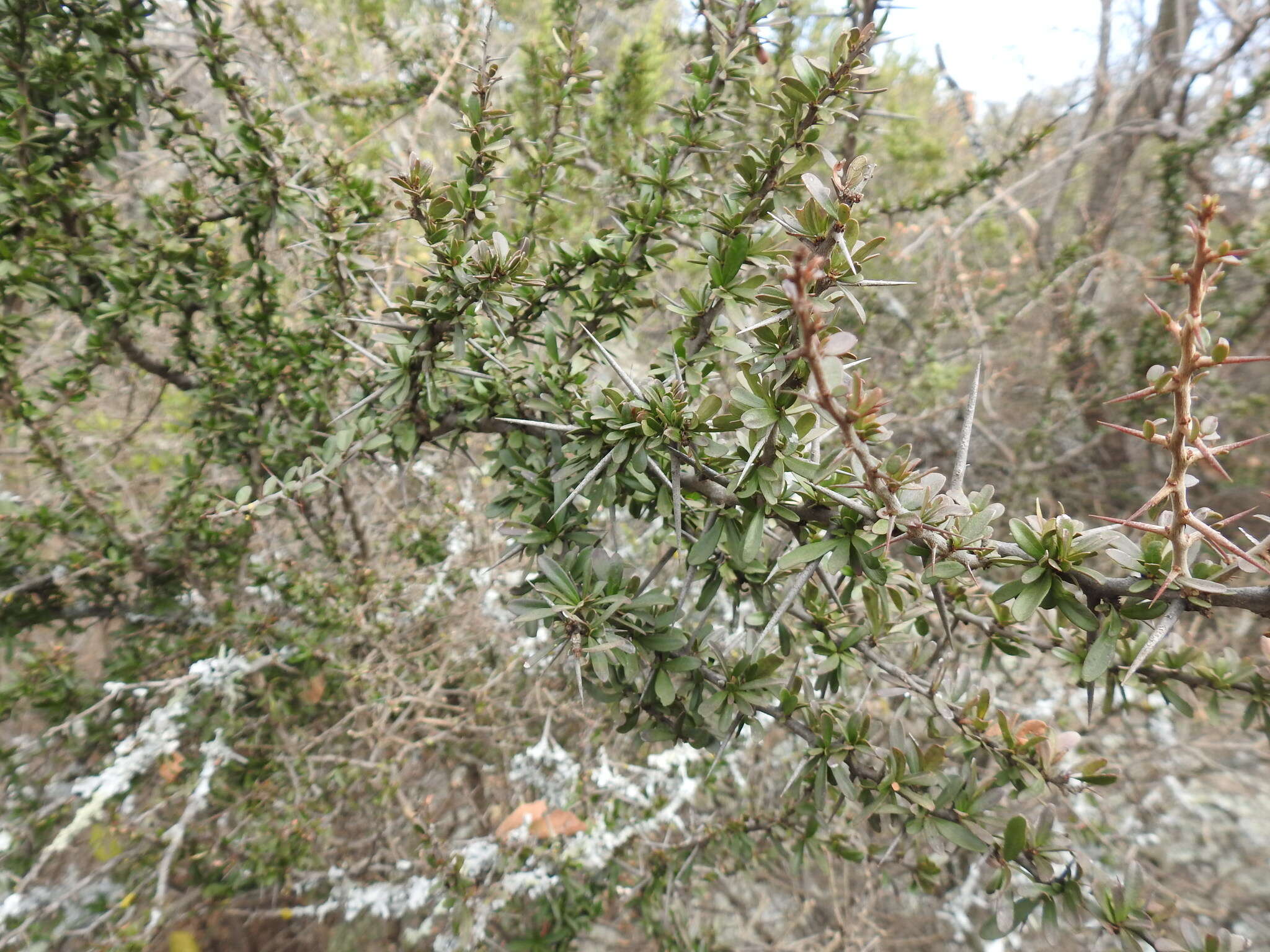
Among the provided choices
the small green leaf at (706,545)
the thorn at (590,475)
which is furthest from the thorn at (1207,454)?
the thorn at (590,475)

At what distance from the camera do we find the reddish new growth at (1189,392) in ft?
2.15

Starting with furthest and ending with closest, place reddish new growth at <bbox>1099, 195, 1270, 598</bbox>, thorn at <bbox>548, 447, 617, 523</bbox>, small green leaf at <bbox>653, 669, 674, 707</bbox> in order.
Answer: small green leaf at <bbox>653, 669, 674, 707</bbox>, thorn at <bbox>548, 447, 617, 523</bbox>, reddish new growth at <bbox>1099, 195, 1270, 598</bbox>

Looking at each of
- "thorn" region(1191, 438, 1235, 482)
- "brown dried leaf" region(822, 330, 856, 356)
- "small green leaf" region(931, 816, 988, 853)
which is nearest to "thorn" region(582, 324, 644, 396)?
"brown dried leaf" region(822, 330, 856, 356)

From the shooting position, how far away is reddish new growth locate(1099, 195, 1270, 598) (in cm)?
66

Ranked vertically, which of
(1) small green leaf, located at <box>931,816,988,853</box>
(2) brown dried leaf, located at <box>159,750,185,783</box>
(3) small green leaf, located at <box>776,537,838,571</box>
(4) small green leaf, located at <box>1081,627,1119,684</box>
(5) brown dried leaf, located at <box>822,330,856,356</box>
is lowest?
(2) brown dried leaf, located at <box>159,750,185,783</box>

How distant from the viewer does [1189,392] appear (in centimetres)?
71

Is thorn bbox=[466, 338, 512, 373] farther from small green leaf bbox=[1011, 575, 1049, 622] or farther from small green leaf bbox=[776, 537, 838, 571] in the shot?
small green leaf bbox=[1011, 575, 1049, 622]

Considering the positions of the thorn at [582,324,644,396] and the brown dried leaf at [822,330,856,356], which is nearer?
the brown dried leaf at [822,330,856,356]

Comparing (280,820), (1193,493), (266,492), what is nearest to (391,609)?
(280,820)

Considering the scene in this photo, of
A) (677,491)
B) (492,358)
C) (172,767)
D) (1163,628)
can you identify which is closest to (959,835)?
(1163,628)

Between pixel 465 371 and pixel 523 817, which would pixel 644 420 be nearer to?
pixel 465 371

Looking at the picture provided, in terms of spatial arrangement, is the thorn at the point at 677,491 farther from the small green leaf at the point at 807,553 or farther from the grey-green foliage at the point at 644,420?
the small green leaf at the point at 807,553

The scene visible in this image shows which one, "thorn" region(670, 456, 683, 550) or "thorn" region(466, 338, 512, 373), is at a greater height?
"thorn" region(466, 338, 512, 373)

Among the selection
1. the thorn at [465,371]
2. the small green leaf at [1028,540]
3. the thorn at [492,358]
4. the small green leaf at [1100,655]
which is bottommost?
the small green leaf at [1100,655]
